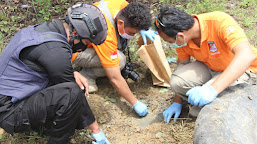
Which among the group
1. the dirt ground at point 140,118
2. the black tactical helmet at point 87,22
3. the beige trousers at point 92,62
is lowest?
the dirt ground at point 140,118

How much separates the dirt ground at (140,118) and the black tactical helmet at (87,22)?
3.51 feet

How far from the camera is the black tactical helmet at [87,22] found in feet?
5.67

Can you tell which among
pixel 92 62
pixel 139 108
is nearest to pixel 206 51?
pixel 139 108

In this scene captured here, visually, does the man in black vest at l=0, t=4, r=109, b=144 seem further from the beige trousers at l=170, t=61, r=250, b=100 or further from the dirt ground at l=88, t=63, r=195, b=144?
the beige trousers at l=170, t=61, r=250, b=100

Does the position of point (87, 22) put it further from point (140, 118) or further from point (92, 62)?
point (140, 118)

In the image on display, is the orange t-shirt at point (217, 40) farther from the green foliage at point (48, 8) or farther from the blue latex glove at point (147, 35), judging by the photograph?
the green foliage at point (48, 8)

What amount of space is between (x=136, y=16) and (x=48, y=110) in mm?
1238

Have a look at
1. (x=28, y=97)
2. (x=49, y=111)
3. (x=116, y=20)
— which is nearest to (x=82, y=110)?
(x=49, y=111)

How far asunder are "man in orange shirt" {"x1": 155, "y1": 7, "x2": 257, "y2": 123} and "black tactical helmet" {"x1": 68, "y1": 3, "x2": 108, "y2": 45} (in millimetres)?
517

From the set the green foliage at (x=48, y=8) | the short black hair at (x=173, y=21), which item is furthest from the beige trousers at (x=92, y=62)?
the green foliage at (x=48, y=8)

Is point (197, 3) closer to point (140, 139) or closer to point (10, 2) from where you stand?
point (140, 139)

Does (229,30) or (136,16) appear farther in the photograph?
(136,16)

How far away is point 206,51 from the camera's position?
84.0 inches

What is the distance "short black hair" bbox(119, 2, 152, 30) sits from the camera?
2.33 metres
